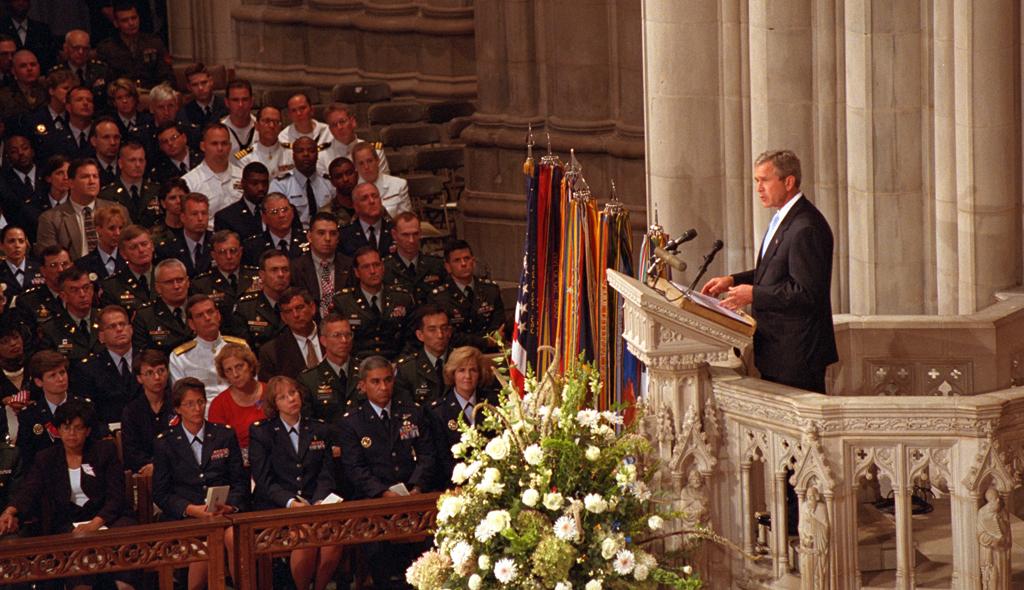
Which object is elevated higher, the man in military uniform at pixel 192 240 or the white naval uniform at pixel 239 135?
the white naval uniform at pixel 239 135

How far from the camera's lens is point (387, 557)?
31.6 ft

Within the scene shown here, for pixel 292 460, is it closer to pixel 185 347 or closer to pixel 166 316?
pixel 185 347

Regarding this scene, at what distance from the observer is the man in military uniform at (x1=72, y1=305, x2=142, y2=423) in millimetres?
10727

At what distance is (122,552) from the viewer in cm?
884

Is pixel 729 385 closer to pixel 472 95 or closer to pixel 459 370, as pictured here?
pixel 459 370

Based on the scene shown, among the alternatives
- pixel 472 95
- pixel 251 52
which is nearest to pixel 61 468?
pixel 472 95

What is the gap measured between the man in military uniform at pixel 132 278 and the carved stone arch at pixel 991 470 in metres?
6.04

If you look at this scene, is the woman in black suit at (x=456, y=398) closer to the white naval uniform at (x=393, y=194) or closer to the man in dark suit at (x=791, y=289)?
the man in dark suit at (x=791, y=289)

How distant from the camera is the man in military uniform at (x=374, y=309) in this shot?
38.7 ft

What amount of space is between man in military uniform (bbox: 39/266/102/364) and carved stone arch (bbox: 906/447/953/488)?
5556 mm

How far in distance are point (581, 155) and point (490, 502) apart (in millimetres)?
7699

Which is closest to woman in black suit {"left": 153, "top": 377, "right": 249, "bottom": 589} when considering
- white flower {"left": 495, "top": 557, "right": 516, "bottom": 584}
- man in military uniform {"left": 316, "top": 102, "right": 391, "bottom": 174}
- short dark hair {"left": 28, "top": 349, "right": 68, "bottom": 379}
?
short dark hair {"left": 28, "top": 349, "right": 68, "bottom": 379}

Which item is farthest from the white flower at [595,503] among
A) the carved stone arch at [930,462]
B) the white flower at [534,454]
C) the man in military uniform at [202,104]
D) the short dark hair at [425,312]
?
the man in military uniform at [202,104]

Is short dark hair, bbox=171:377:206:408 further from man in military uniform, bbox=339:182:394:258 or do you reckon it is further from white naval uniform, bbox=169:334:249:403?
man in military uniform, bbox=339:182:394:258
